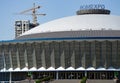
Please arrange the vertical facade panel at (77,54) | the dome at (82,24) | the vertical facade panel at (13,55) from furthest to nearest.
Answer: the dome at (82,24)
the vertical facade panel at (13,55)
the vertical facade panel at (77,54)

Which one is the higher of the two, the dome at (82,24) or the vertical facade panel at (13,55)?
the dome at (82,24)

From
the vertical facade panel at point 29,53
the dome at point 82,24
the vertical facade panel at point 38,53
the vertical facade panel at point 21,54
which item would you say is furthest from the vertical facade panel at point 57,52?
the vertical facade panel at point 21,54

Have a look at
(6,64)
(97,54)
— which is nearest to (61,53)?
(97,54)

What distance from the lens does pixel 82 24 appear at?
3051 inches

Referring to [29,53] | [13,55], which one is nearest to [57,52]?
[29,53]

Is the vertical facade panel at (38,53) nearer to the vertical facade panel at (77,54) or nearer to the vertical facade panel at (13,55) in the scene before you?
the vertical facade panel at (13,55)

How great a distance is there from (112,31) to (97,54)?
6.62 meters

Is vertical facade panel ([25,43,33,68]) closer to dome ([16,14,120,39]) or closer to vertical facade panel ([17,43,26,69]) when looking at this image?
vertical facade panel ([17,43,26,69])

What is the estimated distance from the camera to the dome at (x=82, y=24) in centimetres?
7562

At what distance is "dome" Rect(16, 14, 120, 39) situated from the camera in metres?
75.6

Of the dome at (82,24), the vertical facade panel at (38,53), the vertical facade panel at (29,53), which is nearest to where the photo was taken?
the vertical facade panel at (38,53)

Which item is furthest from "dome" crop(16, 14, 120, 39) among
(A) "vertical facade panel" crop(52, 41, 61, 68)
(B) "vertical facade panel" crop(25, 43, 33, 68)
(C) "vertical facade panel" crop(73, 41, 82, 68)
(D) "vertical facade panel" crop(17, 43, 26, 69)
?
(C) "vertical facade panel" crop(73, 41, 82, 68)

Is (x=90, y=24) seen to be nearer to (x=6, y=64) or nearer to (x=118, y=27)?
(x=118, y=27)

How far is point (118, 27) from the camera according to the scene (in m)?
75.6
